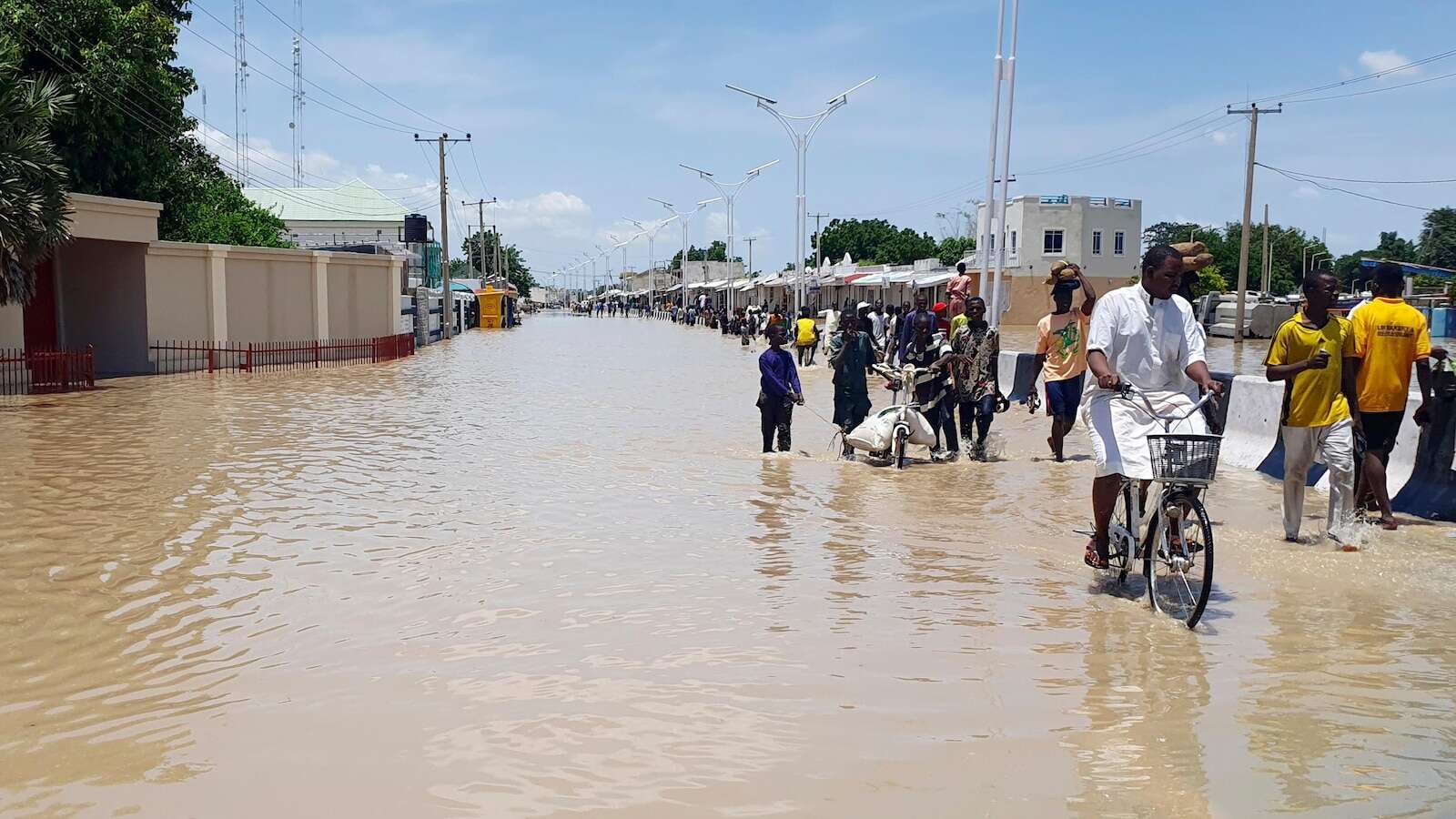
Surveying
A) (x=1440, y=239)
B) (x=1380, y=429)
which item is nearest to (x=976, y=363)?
(x=1380, y=429)

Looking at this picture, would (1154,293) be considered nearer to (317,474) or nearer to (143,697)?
(143,697)

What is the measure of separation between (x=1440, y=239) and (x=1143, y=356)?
100893 mm

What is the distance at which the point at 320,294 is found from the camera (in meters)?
35.5

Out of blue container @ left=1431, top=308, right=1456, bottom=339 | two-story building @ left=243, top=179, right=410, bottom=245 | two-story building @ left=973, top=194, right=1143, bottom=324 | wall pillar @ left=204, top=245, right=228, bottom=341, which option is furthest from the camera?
two-story building @ left=243, top=179, right=410, bottom=245

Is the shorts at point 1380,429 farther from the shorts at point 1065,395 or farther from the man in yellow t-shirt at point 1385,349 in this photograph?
the shorts at point 1065,395

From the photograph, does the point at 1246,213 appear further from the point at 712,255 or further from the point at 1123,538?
the point at 712,255

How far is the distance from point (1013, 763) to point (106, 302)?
28364 mm

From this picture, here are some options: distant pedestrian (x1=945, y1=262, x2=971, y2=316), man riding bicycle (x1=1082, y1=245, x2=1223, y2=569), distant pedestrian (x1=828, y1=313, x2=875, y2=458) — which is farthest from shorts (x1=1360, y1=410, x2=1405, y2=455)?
distant pedestrian (x1=945, y1=262, x2=971, y2=316)

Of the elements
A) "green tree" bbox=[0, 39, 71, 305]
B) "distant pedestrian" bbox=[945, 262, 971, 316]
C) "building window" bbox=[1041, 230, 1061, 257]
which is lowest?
"distant pedestrian" bbox=[945, 262, 971, 316]

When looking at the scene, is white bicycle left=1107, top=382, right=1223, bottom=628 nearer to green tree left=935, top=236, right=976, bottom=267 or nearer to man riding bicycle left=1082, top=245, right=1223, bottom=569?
man riding bicycle left=1082, top=245, right=1223, bottom=569

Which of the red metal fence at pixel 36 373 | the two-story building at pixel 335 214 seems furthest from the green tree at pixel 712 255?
the red metal fence at pixel 36 373

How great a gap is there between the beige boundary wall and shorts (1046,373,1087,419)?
22806 mm

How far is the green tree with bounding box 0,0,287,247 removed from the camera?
95.2ft

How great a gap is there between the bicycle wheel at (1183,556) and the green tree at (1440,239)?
9658 cm
